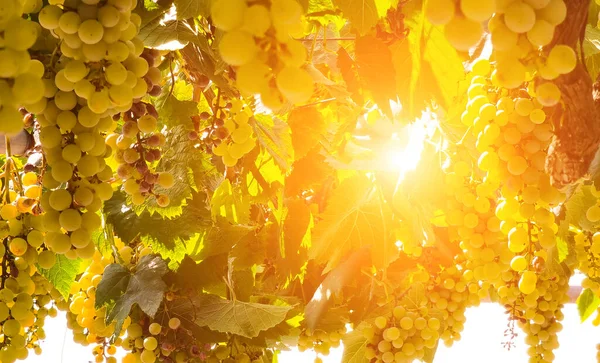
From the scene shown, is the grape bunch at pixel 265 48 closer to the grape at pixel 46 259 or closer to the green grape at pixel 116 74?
the green grape at pixel 116 74

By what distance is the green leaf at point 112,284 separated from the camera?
1374 mm

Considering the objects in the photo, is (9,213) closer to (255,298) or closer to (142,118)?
(142,118)

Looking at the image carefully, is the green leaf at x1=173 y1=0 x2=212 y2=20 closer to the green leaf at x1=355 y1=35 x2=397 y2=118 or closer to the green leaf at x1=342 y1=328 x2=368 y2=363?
the green leaf at x1=355 y1=35 x2=397 y2=118

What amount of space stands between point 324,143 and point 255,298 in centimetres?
57

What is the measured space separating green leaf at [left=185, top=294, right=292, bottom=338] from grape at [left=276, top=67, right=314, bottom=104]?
1110 millimetres

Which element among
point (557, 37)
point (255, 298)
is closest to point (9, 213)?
point (557, 37)

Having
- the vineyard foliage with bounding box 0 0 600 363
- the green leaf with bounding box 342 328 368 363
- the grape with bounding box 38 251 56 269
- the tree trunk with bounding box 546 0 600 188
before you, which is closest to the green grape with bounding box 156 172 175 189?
the vineyard foliage with bounding box 0 0 600 363

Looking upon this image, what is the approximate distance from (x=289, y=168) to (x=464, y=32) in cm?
85

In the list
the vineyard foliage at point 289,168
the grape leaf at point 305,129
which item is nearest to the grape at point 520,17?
the vineyard foliage at point 289,168

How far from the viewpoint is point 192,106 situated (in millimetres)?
1296

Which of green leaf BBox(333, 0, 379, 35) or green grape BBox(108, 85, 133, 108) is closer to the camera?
green grape BBox(108, 85, 133, 108)

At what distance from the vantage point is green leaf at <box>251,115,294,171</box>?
1152 mm

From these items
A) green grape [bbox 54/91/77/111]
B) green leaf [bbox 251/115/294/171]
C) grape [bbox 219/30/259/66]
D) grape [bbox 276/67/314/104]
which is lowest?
green grape [bbox 54/91/77/111]

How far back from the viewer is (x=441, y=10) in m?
0.34
